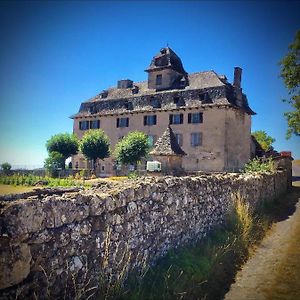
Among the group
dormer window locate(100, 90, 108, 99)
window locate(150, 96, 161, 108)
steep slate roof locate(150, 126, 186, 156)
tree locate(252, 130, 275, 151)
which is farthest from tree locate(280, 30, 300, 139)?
tree locate(252, 130, 275, 151)

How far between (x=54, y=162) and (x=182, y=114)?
17.6m

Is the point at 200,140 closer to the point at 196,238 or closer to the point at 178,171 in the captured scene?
the point at 178,171

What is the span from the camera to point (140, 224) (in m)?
5.45

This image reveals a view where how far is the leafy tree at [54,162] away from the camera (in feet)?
121

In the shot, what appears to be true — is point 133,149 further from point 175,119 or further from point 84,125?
point 84,125

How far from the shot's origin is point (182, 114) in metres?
39.0

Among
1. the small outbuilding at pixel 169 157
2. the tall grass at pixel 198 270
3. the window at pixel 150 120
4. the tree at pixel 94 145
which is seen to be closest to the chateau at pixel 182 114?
Result: the window at pixel 150 120

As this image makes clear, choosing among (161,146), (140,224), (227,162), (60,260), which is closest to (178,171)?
(161,146)

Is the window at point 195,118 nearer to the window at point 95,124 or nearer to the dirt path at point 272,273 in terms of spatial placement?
the window at point 95,124

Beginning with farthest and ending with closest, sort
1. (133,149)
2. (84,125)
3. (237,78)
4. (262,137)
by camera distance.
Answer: (262,137)
(84,125)
(237,78)
(133,149)

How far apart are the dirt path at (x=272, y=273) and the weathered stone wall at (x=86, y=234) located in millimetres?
1528

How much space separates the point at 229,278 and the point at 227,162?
3058 centimetres

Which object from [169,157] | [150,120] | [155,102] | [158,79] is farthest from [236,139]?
[169,157]

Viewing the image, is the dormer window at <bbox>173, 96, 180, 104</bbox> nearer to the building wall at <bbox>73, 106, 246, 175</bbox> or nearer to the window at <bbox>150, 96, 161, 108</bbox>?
the building wall at <bbox>73, 106, 246, 175</bbox>
